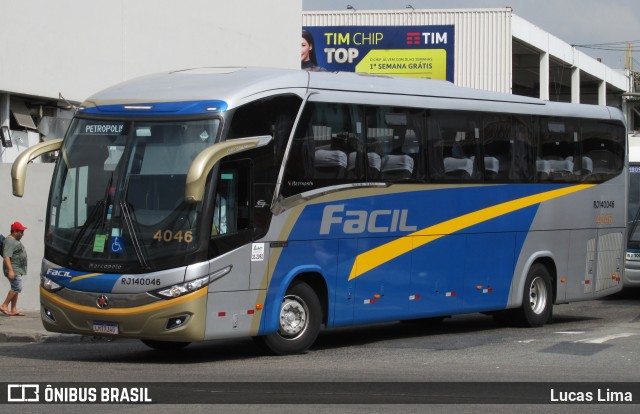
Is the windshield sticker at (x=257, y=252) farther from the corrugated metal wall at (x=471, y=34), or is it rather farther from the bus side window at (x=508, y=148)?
the corrugated metal wall at (x=471, y=34)

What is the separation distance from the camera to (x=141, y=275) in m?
13.6

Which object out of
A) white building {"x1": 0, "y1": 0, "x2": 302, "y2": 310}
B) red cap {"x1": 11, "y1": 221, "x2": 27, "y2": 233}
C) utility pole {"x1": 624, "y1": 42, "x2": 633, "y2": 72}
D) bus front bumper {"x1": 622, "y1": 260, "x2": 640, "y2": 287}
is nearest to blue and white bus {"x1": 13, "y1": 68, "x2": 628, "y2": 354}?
red cap {"x1": 11, "y1": 221, "x2": 27, "y2": 233}

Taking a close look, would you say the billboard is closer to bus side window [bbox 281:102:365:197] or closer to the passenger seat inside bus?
bus side window [bbox 281:102:365:197]

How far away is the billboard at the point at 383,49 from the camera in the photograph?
46250 millimetres

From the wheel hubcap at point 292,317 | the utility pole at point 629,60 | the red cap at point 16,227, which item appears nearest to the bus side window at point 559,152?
the wheel hubcap at point 292,317

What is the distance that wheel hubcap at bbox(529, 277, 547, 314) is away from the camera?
65.1ft

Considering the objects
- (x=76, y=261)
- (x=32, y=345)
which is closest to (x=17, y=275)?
(x=32, y=345)

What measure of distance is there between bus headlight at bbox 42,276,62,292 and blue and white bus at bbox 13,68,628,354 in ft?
0.08

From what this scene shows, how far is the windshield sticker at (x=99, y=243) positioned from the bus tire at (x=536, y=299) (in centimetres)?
819

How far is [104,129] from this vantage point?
47.0ft

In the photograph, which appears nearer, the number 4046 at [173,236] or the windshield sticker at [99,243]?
the number 4046 at [173,236]

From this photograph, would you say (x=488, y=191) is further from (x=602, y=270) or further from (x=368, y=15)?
(x=368, y=15)

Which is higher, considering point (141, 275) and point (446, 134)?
point (446, 134)

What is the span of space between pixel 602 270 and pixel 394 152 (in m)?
6.63
